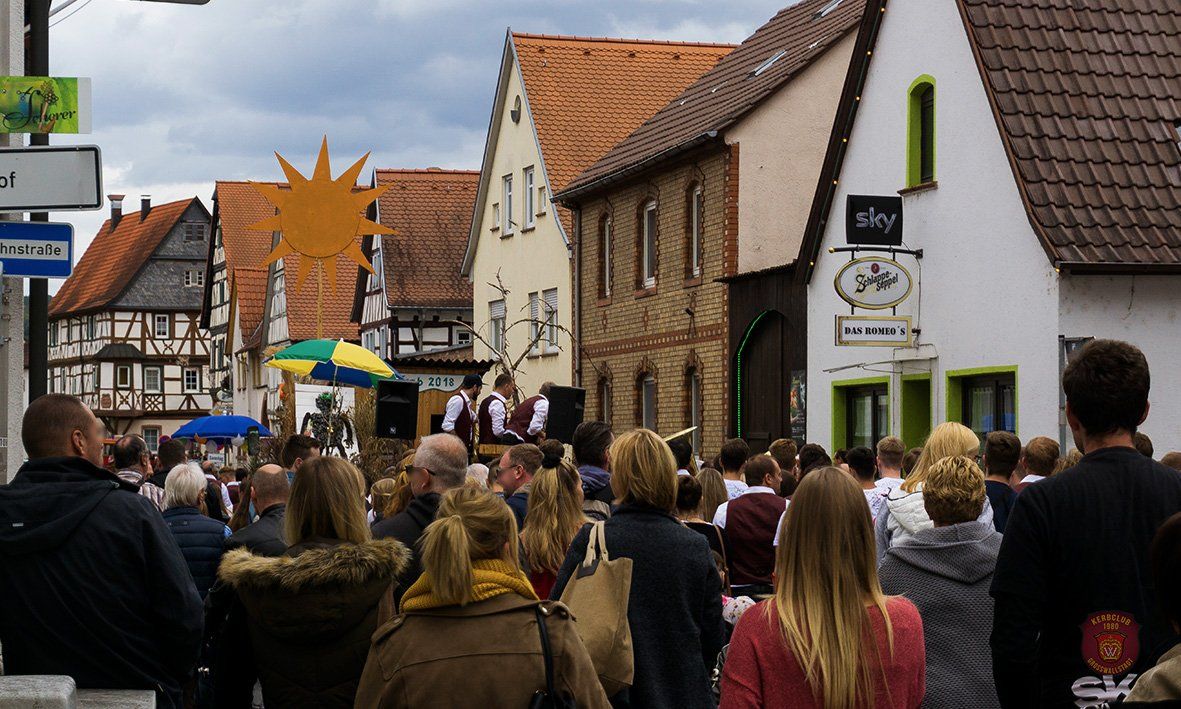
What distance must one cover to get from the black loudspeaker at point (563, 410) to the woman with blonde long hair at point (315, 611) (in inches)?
409

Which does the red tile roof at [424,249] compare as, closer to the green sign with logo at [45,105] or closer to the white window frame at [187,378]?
the white window frame at [187,378]

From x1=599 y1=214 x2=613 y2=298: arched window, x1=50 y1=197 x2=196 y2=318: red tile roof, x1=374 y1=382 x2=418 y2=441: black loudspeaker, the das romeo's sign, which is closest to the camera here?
x1=374 y1=382 x2=418 y2=441: black loudspeaker

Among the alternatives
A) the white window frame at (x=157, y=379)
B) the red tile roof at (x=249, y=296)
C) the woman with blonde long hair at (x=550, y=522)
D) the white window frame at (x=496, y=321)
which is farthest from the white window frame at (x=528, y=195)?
the white window frame at (x=157, y=379)

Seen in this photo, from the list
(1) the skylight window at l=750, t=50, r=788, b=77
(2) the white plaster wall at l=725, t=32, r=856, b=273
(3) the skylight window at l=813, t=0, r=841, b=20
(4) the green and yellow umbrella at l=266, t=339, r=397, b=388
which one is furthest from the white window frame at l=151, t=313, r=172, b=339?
(4) the green and yellow umbrella at l=266, t=339, r=397, b=388

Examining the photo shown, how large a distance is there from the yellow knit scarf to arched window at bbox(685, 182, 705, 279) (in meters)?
24.6

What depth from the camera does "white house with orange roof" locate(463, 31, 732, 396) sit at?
123 ft

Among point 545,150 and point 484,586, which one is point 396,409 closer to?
point 484,586

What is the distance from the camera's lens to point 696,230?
97.7 ft

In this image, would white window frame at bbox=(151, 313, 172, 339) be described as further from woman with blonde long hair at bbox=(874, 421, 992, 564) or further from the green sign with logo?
woman with blonde long hair at bbox=(874, 421, 992, 564)

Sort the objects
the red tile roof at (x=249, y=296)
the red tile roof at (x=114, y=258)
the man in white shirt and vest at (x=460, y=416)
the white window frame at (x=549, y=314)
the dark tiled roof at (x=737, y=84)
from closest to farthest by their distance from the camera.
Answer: the man in white shirt and vest at (x=460, y=416) < the dark tiled roof at (x=737, y=84) < the white window frame at (x=549, y=314) < the red tile roof at (x=249, y=296) < the red tile roof at (x=114, y=258)

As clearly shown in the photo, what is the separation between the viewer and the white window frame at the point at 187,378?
87562 mm

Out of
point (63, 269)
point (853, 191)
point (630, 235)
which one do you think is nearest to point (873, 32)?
point (853, 191)

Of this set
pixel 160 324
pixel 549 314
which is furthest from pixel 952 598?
pixel 160 324

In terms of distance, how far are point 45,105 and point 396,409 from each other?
1046 centimetres
